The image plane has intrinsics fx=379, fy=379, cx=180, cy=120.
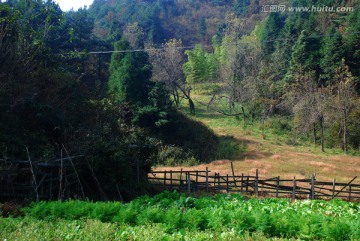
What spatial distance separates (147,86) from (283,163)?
15141 mm

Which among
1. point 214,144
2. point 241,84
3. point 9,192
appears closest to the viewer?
point 9,192

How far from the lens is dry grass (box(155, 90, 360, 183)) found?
27016mm

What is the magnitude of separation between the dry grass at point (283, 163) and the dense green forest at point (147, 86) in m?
3.17

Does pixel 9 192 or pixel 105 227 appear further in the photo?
pixel 9 192

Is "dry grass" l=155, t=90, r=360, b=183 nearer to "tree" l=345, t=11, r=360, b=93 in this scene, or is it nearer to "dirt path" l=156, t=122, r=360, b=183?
"dirt path" l=156, t=122, r=360, b=183

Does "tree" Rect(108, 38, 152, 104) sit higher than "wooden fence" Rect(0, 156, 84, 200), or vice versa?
"tree" Rect(108, 38, 152, 104)

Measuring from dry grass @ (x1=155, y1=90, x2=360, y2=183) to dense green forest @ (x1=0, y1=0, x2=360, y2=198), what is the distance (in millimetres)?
3174

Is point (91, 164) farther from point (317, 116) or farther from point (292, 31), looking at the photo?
point (292, 31)

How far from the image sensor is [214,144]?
3606 cm

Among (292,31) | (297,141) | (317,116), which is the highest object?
(292,31)

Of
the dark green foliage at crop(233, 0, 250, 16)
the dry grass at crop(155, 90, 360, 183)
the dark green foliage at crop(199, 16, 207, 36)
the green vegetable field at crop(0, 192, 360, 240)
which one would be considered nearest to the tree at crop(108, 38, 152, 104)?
the dry grass at crop(155, 90, 360, 183)

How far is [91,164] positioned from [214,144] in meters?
22.8

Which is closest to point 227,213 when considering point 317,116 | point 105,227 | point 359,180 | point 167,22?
point 105,227

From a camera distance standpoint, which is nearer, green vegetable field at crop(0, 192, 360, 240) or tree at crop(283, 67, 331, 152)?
green vegetable field at crop(0, 192, 360, 240)
